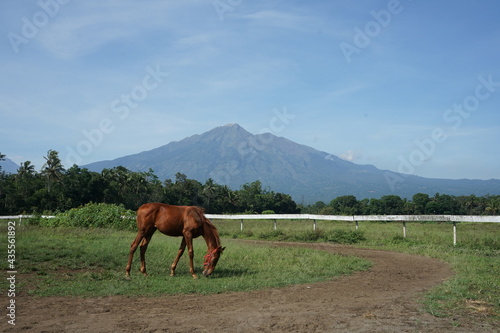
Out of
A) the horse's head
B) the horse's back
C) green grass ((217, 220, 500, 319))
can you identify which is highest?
the horse's back

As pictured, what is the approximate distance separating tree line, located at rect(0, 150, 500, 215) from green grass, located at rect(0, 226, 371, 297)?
36.7 m

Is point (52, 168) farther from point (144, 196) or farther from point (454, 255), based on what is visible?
point (454, 255)

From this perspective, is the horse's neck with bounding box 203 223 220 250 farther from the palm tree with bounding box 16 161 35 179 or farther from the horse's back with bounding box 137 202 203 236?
the palm tree with bounding box 16 161 35 179

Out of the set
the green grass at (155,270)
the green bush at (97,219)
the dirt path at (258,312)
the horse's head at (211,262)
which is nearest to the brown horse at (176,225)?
the horse's head at (211,262)

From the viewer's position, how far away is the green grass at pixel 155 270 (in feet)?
30.9

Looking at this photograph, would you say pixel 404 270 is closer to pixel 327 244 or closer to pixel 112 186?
pixel 327 244

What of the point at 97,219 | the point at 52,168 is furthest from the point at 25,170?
the point at 97,219

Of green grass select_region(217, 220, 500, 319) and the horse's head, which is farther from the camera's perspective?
the horse's head

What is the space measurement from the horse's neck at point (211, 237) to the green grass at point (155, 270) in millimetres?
801

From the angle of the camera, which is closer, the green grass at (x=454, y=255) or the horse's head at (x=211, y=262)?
the green grass at (x=454, y=255)

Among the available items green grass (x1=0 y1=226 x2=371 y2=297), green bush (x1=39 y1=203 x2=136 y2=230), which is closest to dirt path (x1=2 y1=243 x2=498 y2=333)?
green grass (x1=0 y1=226 x2=371 y2=297)

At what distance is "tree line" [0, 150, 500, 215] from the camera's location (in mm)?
57125

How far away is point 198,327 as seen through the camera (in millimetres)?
6328

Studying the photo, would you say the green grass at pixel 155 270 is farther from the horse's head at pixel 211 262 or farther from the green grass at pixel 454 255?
the green grass at pixel 454 255
